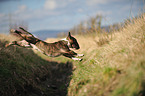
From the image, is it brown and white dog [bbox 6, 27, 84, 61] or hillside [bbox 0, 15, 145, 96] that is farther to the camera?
brown and white dog [bbox 6, 27, 84, 61]

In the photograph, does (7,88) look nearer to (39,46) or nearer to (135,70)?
(39,46)

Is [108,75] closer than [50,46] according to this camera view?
Yes

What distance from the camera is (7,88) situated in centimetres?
379

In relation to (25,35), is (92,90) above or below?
below

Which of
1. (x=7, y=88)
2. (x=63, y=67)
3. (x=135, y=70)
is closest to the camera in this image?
(x=135, y=70)

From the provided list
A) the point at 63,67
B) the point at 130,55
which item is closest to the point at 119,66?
the point at 130,55

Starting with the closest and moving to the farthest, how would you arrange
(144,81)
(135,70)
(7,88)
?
(144,81)
(135,70)
(7,88)

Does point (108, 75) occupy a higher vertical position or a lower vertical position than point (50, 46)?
lower

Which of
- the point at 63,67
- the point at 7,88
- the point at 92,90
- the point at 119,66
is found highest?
the point at 119,66

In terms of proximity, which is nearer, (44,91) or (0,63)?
(0,63)

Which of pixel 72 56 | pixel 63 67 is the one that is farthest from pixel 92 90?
pixel 63 67

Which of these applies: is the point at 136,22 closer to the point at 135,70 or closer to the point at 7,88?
the point at 135,70

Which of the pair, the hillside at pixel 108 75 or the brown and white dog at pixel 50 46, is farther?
the brown and white dog at pixel 50 46

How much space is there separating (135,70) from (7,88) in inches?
147
